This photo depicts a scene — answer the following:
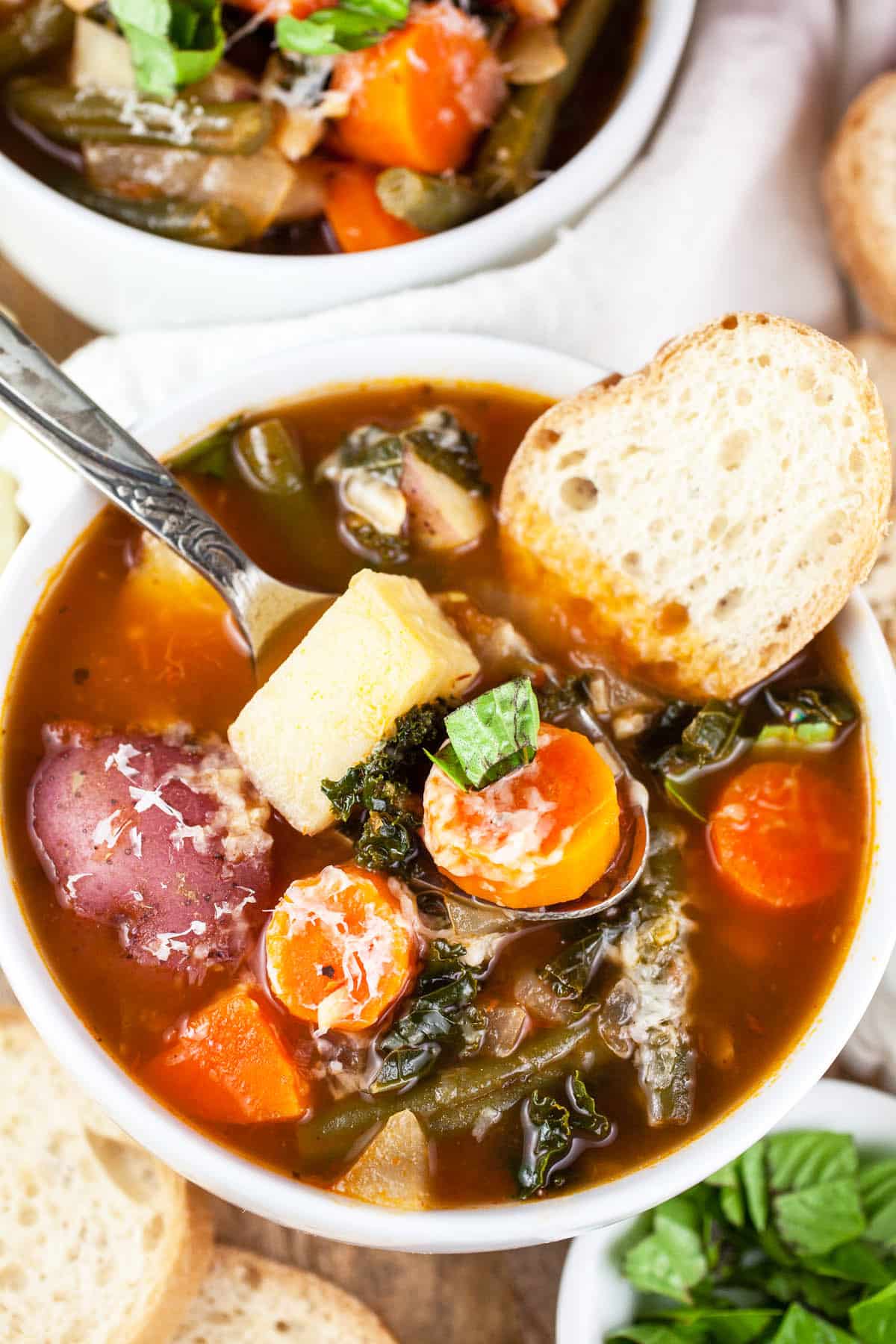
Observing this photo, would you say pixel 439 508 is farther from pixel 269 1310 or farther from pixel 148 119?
pixel 269 1310

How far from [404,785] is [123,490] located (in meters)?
0.75

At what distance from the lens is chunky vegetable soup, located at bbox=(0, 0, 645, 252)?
2994mm

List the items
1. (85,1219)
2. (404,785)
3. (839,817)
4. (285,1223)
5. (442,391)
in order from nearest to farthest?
(285,1223) → (404,785) → (839,817) → (442,391) → (85,1219)

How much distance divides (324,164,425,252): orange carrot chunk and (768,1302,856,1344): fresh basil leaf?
8.52ft

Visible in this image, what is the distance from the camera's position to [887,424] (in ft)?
11.3

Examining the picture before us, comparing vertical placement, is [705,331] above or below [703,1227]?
above

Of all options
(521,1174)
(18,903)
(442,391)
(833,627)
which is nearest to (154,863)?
(18,903)

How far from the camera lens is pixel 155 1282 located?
304 cm

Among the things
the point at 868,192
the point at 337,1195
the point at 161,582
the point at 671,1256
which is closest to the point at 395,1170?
the point at 337,1195

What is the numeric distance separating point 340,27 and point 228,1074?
7.10 ft

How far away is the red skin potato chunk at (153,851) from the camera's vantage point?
2.45 metres

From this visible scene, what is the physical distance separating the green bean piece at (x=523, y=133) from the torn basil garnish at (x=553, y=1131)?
78.3 inches

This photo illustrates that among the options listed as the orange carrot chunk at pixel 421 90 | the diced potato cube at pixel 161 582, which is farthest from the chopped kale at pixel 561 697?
the orange carrot chunk at pixel 421 90

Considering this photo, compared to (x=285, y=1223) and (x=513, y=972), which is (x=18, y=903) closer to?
(x=285, y=1223)
